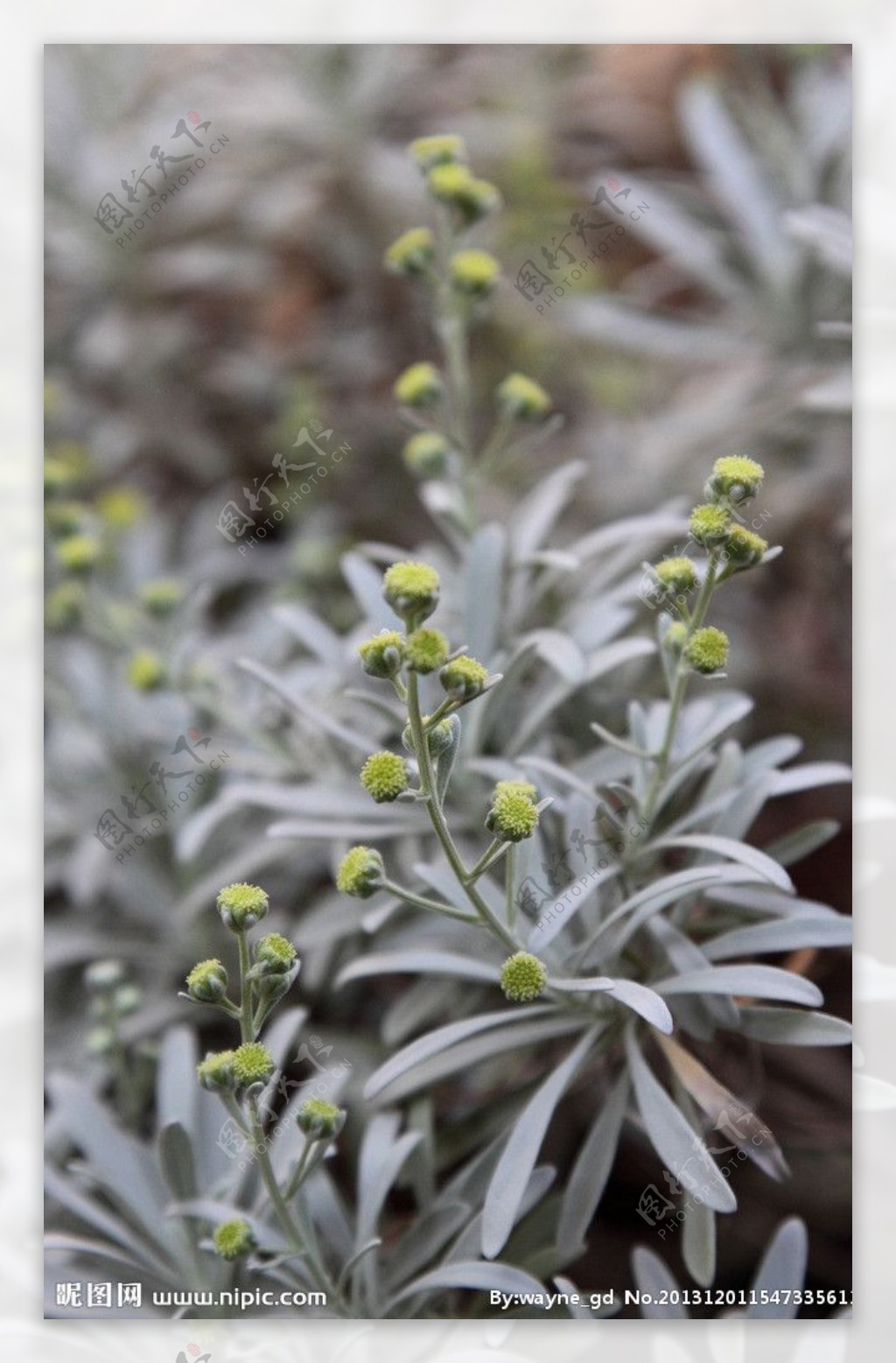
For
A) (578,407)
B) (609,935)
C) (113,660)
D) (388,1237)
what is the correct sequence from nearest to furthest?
1. (609,935)
2. (388,1237)
3. (113,660)
4. (578,407)

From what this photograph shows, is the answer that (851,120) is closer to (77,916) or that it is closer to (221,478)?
(221,478)

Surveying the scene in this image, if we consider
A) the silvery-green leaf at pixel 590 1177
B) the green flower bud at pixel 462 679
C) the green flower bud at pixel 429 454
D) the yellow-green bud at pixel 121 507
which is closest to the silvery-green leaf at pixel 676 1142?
the silvery-green leaf at pixel 590 1177

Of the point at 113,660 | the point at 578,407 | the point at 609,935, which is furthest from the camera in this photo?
the point at 578,407

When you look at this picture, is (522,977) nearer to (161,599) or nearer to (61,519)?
(161,599)

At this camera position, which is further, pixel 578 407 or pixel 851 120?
pixel 578 407

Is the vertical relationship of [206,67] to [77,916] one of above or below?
above

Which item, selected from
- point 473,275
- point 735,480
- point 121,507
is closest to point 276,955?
point 735,480

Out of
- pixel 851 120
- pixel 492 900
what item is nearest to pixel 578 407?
pixel 851 120
